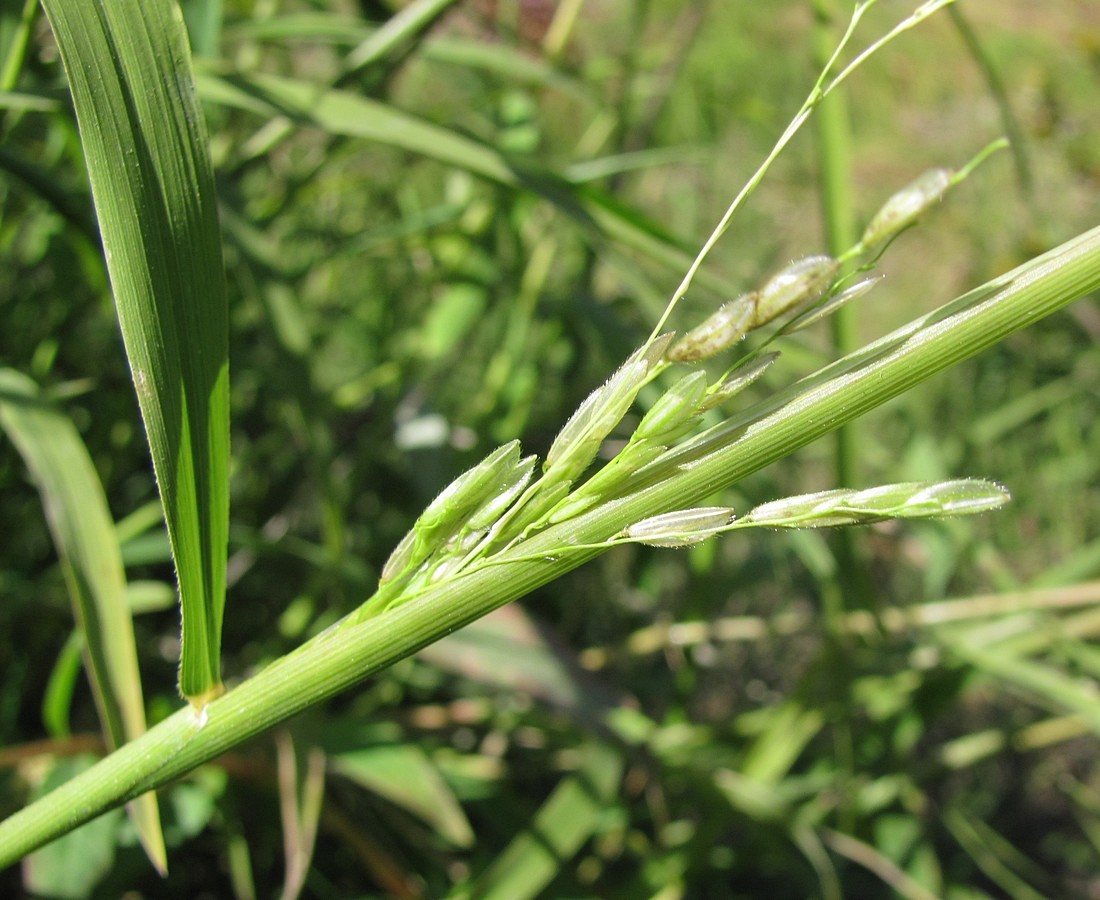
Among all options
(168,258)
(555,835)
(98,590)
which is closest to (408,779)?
(555,835)

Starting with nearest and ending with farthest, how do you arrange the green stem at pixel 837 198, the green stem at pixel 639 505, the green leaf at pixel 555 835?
1. the green stem at pixel 639 505
2. the green stem at pixel 837 198
3. the green leaf at pixel 555 835

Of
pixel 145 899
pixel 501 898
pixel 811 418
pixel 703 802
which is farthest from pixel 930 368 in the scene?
pixel 145 899

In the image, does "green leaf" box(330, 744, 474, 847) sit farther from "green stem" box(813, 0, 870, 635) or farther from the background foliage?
"green stem" box(813, 0, 870, 635)

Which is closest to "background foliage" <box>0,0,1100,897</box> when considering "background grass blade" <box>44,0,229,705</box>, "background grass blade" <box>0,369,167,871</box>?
"background grass blade" <box>0,369,167,871</box>

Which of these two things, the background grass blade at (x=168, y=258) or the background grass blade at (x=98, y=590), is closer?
the background grass blade at (x=168, y=258)

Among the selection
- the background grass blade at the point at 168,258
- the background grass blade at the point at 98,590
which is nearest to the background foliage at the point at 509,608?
the background grass blade at the point at 98,590

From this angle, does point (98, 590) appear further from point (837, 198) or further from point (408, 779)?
point (837, 198)

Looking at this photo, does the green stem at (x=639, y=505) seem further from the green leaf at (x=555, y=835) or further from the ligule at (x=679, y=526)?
the green leaf at (x=555, y=835)
